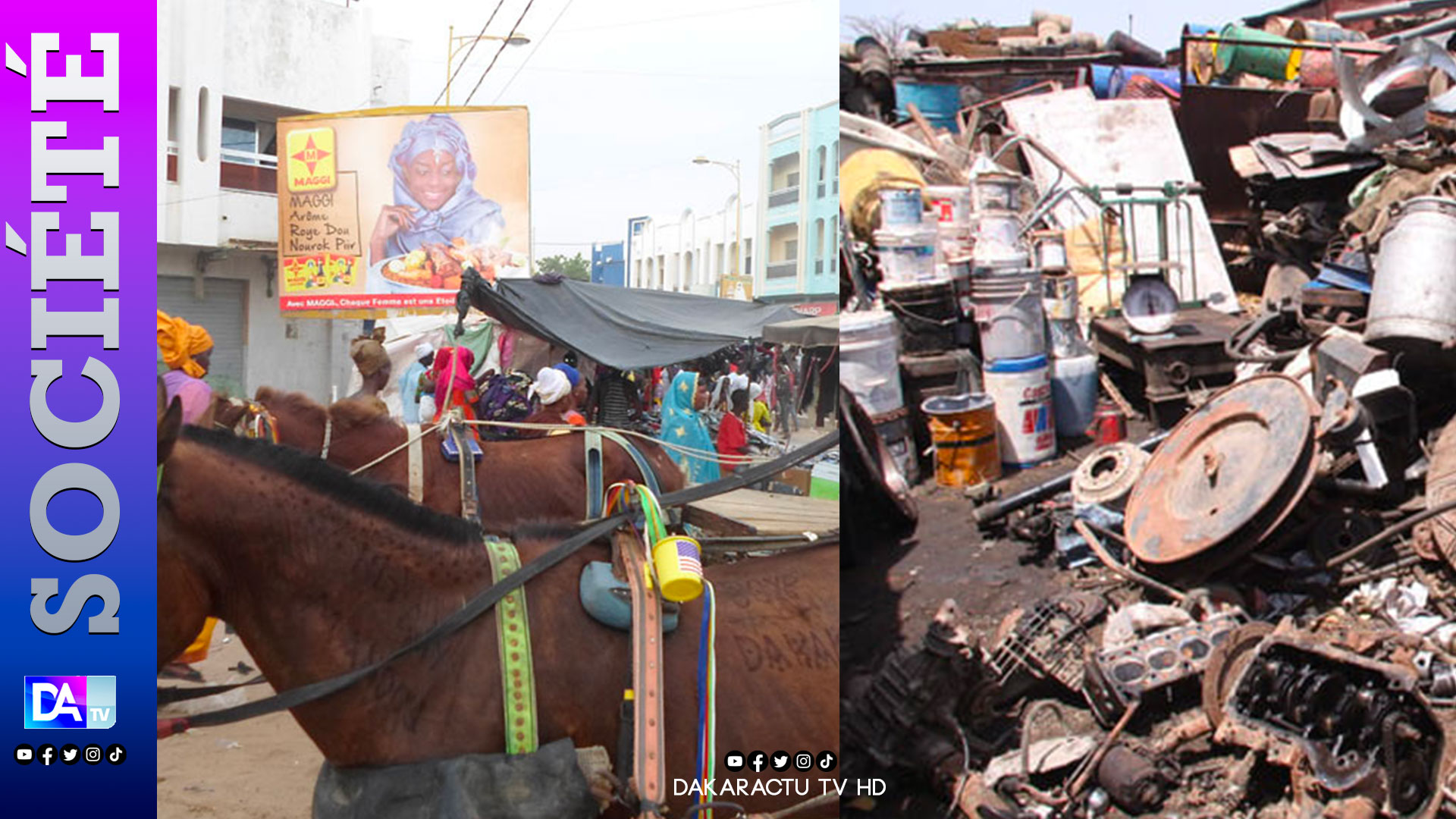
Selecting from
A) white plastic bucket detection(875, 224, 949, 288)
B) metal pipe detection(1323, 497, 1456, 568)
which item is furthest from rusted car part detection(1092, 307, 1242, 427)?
metal pipe detection(1323, 497, 1456, 568)

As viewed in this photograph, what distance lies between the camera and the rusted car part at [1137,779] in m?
3.68

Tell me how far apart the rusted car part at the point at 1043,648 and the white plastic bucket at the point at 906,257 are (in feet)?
9.51

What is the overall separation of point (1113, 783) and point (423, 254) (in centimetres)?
726

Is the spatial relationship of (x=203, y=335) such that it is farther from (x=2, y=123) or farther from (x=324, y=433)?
(x=2, y=123)

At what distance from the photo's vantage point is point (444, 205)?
9555 millimetres

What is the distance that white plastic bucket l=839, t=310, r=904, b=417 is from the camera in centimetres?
639

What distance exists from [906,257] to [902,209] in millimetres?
331

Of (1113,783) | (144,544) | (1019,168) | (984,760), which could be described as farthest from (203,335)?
(1019,168)

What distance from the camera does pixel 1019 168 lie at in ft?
34.9

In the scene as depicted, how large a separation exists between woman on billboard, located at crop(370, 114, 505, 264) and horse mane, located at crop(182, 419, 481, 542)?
7.23 metres

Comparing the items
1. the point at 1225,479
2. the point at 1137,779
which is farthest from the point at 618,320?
the point at 1137,779

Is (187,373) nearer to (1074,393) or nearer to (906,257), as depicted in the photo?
(906,257)

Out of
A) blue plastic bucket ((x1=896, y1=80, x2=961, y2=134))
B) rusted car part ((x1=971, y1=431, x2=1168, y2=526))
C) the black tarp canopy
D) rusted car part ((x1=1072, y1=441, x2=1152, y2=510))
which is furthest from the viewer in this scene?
blue plastic bucket ((x1=896, y1=80, x2=961, y2=134))

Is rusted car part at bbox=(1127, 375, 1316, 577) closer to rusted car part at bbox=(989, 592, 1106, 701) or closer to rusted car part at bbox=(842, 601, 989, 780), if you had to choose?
Result: rusted car part at bbox=(989, 592, 1106, 701)
